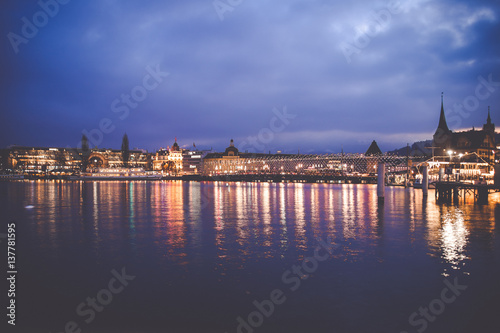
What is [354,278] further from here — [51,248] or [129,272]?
[51,248]

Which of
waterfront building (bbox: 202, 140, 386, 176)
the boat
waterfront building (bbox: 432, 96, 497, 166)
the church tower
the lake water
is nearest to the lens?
the lake water

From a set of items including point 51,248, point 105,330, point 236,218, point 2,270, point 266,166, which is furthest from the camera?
point 266,166

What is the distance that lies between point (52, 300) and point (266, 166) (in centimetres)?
18017

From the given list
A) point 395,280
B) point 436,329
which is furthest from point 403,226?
point 436,329

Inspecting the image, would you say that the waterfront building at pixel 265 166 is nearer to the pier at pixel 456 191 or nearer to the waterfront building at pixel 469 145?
the waterfront building at pixel 469 145

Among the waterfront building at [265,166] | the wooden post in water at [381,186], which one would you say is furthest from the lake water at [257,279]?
the waterfront building at [265,166]

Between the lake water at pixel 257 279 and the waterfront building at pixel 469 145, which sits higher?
the waterfront building at pixel 469 145

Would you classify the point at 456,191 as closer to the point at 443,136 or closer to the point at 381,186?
the point at 381,186

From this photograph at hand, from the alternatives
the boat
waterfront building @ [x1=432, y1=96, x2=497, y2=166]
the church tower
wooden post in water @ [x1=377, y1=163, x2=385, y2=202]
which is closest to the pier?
wooden post in water @ [x1=377, y1=163, x2=385, y2=202]

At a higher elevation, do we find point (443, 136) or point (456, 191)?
point (443, 136)

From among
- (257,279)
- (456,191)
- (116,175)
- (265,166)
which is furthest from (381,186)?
(116,175)

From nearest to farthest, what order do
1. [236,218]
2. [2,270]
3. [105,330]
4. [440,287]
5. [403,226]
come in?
[105,330], [440,287], [2,270], [403,226], [236,218]

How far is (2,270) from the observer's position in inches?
545

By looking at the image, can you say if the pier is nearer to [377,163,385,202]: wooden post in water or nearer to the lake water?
[377,163,385,202]: wooden post in water
